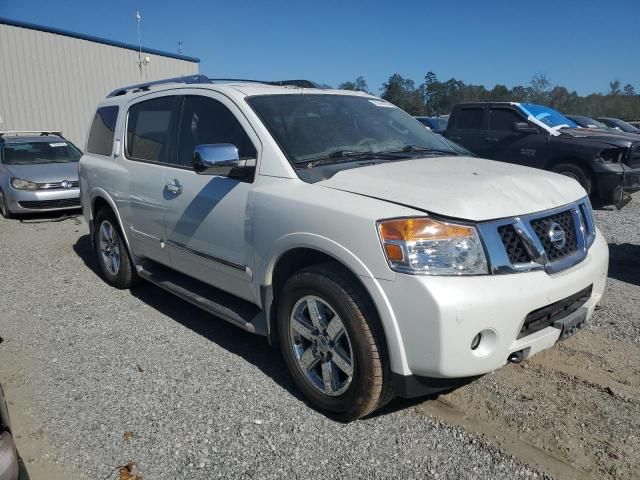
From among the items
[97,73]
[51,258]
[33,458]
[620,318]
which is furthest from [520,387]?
[97,73]

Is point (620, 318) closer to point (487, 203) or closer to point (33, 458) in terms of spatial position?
point (487, 203)

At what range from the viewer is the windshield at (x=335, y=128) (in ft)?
11.1

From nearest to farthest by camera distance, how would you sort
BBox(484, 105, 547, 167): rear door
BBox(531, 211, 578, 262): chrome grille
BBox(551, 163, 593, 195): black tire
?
1. BBox(531, 211, 578, 262): chrome grille
2. BBox(551, 163, 593, 195): black tire
3. BBox(484, 105, 547, 167): rear door

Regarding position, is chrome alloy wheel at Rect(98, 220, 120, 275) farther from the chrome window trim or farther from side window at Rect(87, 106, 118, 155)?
the chrome window trim

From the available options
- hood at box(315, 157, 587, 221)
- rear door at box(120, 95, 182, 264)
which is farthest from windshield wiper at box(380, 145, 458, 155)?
rear door at box(120, 95, 182, 264)

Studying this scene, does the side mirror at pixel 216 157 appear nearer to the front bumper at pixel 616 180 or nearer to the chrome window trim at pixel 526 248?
the chrome window trim at pixel 526 248

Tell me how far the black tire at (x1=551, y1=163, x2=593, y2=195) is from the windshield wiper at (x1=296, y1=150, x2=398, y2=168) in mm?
6680

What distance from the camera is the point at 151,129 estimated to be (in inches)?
180

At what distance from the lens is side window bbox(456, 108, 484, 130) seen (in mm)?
10609

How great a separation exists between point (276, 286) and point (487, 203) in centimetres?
134

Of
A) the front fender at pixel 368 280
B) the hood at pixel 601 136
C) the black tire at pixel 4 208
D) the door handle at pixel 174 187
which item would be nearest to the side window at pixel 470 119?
the hood at pixel 601 136

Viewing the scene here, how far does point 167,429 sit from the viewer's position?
2965mm

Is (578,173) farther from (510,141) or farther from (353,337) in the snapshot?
(353,337)

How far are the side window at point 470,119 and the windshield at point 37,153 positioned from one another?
7.88 metres
